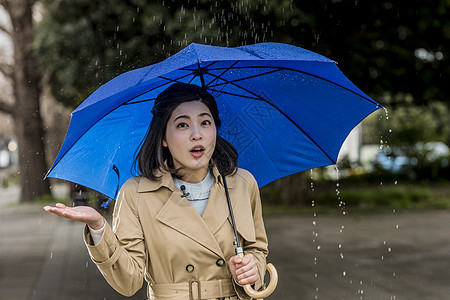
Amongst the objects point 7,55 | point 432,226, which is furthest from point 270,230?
point 7,55

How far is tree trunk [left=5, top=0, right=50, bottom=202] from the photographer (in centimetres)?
1983

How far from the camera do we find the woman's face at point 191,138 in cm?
251

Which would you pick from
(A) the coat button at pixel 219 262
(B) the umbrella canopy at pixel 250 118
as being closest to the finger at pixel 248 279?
(A) the coat button at pixel 219 262

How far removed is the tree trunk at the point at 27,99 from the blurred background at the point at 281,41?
37mm

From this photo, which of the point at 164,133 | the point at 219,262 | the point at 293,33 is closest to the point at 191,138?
the point at 164,133

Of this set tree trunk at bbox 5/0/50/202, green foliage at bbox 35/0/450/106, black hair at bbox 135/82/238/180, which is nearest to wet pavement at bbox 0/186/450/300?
green foliage at bbox 35/0/450/106

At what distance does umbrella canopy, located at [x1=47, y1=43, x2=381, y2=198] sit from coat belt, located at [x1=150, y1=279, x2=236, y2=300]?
27.2 inches

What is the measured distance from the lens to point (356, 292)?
6590 millimetres

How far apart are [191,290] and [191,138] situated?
622mm

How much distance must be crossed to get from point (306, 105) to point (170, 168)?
85 cm

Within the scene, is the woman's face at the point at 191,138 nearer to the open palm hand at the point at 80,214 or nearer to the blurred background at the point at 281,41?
the open palm hand at the point at 80,214

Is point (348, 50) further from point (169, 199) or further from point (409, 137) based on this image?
point (409, 137)

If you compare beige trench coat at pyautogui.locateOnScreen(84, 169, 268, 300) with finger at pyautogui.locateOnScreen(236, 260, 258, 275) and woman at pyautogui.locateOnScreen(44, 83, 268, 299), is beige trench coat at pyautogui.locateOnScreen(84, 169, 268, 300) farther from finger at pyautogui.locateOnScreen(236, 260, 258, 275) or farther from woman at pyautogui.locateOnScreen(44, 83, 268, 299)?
finger at pyautogui.locateOnScreen(236, 260, 258, 275)

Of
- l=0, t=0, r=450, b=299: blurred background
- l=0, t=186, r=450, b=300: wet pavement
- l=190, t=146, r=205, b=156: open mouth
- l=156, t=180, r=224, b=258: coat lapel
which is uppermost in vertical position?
l=0, t=0, r=450, b=299: blurred background
